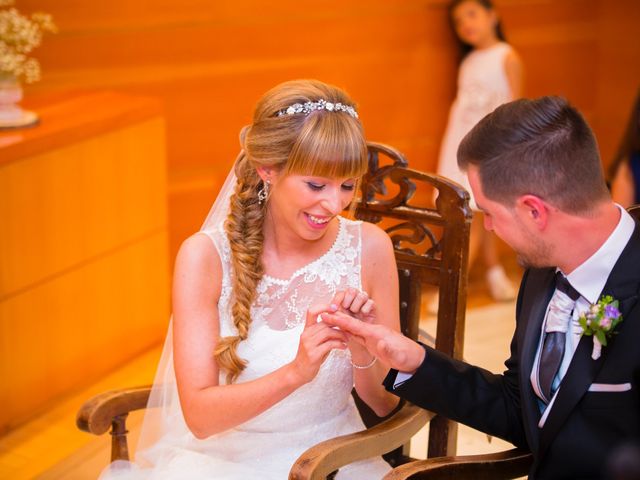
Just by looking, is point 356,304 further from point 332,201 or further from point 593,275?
point 593,275

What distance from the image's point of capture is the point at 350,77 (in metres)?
5.90

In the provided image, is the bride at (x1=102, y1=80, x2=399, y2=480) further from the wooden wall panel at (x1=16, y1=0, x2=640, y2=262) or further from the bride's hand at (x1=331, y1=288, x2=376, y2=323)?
the wooden wall panel at (x1=16, y1=0, x2=640, y2=262)

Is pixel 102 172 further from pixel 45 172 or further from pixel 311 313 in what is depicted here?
pixel 311 313

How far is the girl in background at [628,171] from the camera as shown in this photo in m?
4.62

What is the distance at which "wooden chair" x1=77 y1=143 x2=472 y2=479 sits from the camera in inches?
101

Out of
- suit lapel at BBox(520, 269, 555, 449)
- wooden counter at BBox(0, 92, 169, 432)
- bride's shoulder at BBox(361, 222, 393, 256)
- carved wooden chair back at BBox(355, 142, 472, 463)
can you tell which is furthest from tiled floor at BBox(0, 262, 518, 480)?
suit lapel at BBox(520, 269, 555, 449)

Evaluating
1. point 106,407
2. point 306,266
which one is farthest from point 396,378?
point 106,407

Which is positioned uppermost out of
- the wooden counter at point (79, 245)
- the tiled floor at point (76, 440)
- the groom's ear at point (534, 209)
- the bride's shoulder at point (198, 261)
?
the groom's ear at point (534, 209)

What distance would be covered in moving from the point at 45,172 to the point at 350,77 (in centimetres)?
217

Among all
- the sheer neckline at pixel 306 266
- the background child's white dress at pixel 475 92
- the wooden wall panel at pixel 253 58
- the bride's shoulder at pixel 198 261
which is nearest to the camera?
the bride's shoulder at pixel 198 261

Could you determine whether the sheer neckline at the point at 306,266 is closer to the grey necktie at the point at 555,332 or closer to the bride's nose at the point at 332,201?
the bride's nose at the point at 332,201

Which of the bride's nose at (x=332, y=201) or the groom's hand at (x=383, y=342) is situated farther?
the bride's nose at (x=332, y=201)

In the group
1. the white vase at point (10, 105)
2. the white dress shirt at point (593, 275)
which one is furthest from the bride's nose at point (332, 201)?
the white vase at point (10, 105)

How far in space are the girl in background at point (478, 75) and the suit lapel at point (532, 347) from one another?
3393mm
